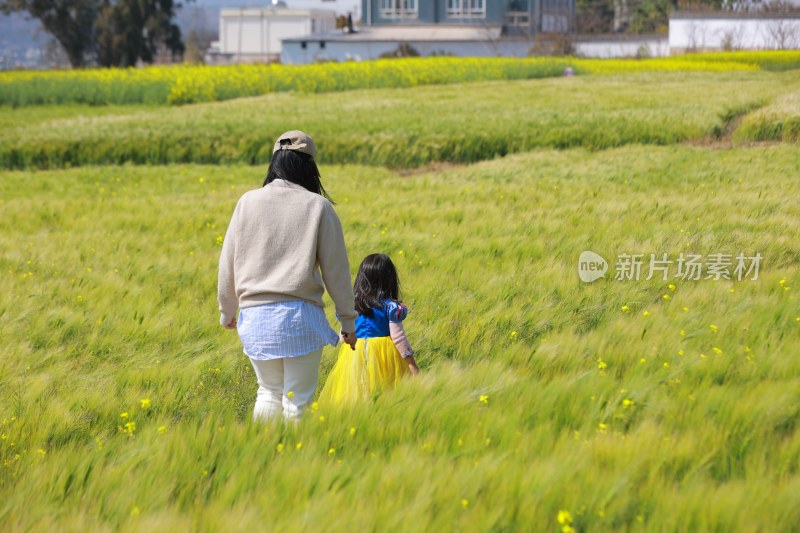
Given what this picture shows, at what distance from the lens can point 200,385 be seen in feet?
16.7

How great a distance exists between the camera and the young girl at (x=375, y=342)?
4.59 m

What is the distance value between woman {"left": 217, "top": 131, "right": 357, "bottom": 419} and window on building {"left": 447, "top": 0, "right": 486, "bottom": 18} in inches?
2323

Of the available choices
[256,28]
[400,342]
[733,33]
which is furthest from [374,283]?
[256,28]

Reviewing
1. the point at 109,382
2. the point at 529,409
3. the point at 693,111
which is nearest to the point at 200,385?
the point at 109,382

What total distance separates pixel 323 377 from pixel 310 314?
1.37m

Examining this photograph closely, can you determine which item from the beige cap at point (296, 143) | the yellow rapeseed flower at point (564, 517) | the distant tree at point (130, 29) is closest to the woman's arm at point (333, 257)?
the beige cap at point (296, 143)

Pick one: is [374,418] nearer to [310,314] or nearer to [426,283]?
[310,314]

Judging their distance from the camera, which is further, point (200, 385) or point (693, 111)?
point (693, 111)

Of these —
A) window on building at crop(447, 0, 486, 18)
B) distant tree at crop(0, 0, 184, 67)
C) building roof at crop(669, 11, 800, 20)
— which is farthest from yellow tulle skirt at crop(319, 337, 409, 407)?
distant tree at crop(0, 0, 184, 67)

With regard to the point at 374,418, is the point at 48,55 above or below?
above

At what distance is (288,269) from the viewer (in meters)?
4.10

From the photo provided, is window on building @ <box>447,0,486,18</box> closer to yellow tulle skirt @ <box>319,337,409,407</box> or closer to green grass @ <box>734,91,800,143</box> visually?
green grass @ <box>734,91,800,143</box>

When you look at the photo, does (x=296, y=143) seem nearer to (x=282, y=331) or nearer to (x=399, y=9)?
(x=282, y=331)

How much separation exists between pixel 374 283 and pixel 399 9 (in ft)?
194
